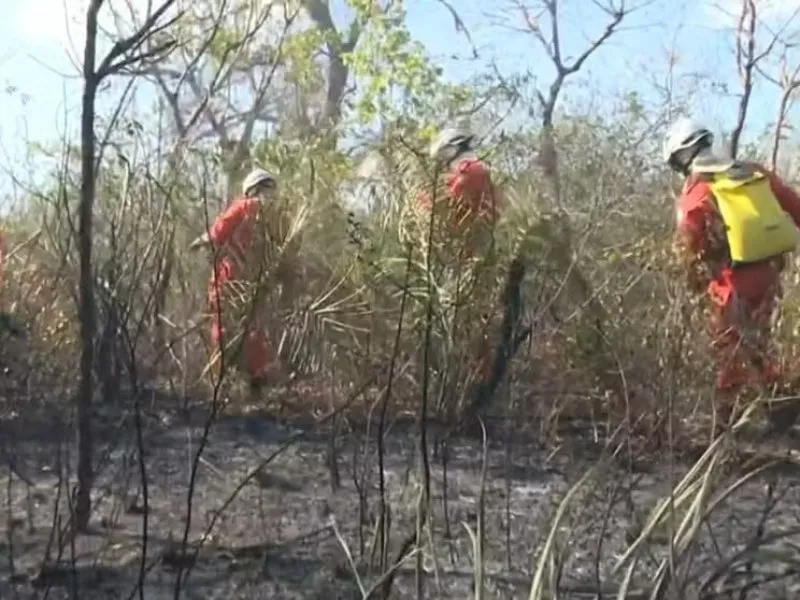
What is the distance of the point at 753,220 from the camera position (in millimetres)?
7766

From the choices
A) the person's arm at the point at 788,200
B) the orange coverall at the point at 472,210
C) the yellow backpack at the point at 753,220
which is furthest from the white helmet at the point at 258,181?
the person's arm at the point at 788,200

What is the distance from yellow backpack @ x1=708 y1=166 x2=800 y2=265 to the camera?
25.5ft

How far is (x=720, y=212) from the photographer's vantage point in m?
7.81

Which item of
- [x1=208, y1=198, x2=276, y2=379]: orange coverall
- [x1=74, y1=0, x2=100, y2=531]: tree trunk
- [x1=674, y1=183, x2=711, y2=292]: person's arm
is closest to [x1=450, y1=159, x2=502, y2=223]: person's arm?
[x1=674, y1=183, x2=711, y2=292]: person's arm

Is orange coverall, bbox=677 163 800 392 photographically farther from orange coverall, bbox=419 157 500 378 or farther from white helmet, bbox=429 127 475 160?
white helmet, bbox=429 127 475 160

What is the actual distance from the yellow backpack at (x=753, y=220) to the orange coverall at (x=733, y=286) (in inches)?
2.3

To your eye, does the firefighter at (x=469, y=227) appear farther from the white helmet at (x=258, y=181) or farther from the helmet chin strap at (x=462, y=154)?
the white helmet at (x=258, y=181)

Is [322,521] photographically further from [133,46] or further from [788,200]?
[788,200]

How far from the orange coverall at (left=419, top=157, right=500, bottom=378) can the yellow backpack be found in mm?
1157

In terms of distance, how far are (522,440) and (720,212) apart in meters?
1.52

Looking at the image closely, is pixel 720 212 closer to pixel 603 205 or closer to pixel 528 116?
pixel 603 205

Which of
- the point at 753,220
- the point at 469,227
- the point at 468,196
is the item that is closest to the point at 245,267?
the point at 468,196

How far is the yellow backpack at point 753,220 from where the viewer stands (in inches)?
305

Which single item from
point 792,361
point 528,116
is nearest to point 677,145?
point 792,361
